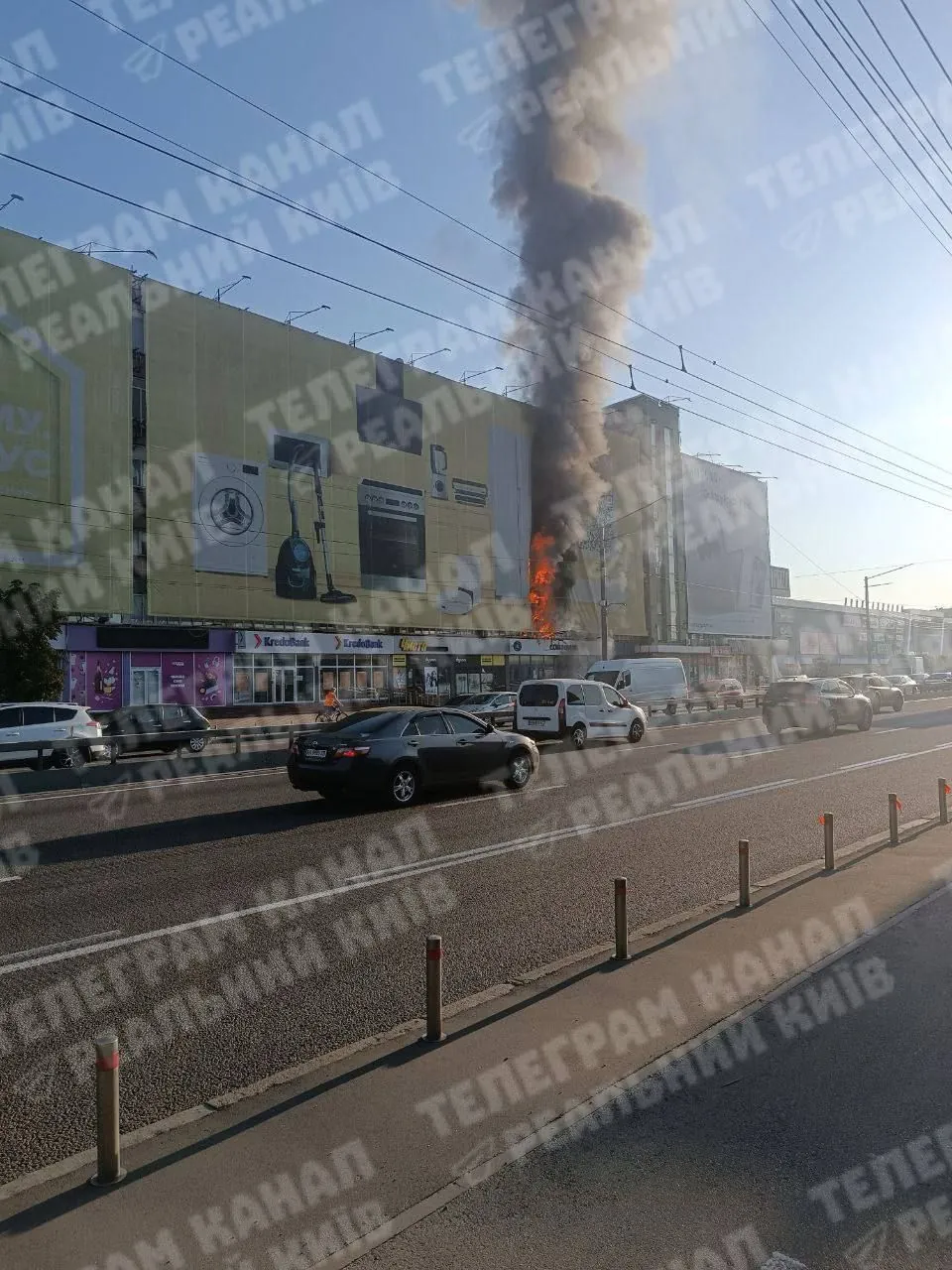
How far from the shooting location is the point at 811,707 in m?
28.2

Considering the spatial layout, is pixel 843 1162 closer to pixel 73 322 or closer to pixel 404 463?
pixel 73 322

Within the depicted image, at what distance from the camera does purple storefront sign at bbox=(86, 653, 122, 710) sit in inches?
1626

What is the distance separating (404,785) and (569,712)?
12199 millimetres

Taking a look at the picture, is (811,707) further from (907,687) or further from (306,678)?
(907,687)

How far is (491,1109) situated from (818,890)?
5.23m

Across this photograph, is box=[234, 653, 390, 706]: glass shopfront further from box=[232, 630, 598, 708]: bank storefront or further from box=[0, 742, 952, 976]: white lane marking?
box=[0, 742, 952, 976]: white lane marking

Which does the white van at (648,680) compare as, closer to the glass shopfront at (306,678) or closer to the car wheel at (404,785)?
the glass shopfront at (306,678)

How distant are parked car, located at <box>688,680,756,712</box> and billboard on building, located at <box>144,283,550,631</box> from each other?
14.1 m

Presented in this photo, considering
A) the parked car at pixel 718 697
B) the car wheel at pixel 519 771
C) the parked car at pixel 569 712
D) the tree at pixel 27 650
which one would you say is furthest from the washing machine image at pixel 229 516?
the car wheel at pixel 519 771

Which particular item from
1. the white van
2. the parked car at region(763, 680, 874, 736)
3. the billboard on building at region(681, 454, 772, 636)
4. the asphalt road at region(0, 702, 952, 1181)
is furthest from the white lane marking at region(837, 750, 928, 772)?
the billboard on building at region(681, 454, 772, 636)

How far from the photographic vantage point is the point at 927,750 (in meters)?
23.2

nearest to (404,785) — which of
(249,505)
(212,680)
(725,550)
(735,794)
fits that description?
(735,794)

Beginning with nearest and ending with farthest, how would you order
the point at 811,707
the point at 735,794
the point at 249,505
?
the point at 735,794 → the point at 811,707 → the point at 249,505

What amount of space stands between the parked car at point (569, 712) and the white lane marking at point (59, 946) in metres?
18.8
